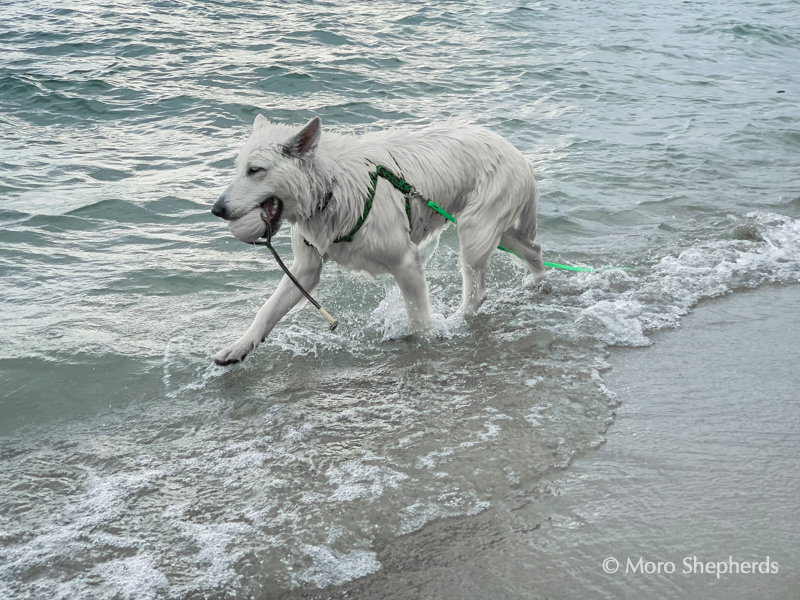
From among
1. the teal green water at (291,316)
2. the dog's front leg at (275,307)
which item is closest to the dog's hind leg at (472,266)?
the teal green water at (291,316)

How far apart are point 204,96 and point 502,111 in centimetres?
533

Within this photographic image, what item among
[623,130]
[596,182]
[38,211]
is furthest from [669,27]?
[38,211]

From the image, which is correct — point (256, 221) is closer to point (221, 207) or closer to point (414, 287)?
point (221, 207)

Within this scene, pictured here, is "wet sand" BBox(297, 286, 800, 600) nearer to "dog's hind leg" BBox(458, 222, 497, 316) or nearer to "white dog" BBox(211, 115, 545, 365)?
"dog's hind leg" BBox(458, 222, 497, 316)

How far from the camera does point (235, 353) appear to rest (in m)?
5.15

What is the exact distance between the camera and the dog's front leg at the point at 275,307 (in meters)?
5.17

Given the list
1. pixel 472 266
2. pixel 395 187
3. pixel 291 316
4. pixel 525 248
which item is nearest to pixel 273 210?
pixel 395 187

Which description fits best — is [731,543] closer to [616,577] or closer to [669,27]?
[616,577]

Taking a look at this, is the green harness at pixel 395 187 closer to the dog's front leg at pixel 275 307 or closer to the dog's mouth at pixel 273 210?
the dog's front leg at pixel 275 307

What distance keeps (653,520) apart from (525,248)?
352cm

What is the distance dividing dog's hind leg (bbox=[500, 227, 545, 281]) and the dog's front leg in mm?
1913

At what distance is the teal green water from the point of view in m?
3.65

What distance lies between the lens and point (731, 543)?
3.33 metres

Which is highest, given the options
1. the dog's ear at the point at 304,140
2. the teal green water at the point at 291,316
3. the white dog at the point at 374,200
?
the dog's ear at the point at 304,140
